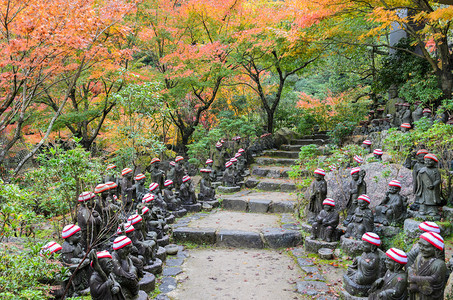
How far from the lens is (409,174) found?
24.6 ft

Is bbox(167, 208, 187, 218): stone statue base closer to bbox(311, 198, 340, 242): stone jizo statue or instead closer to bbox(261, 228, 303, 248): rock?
bbox(261, 228, 303, 248): rock

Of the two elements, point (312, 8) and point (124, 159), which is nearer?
point (312, 8)

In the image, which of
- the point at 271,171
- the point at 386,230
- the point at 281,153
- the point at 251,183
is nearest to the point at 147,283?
the point at 386,230

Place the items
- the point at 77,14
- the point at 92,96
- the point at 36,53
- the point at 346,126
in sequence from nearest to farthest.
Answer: the point at 36,53 → the point at 77,14 → the point at 92,96 → the point at 346,126

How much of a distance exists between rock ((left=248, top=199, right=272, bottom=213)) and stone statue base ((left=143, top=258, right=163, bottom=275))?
15.5 feet

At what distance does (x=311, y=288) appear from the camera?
5383 mm

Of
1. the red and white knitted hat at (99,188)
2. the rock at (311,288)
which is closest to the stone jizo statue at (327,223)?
the rock at (311,288)

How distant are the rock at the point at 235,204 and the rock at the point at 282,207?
0.93m

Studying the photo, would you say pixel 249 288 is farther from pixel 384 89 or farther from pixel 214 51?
pixel 384 89

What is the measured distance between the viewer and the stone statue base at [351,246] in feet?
19.8

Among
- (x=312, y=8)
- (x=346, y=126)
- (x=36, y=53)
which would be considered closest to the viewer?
(x=36, y=53)

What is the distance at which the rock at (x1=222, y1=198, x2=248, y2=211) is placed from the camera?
10.4m

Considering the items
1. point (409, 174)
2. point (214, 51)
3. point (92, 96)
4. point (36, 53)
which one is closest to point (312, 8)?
point (214, 51)

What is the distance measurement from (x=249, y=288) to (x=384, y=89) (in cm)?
1345
